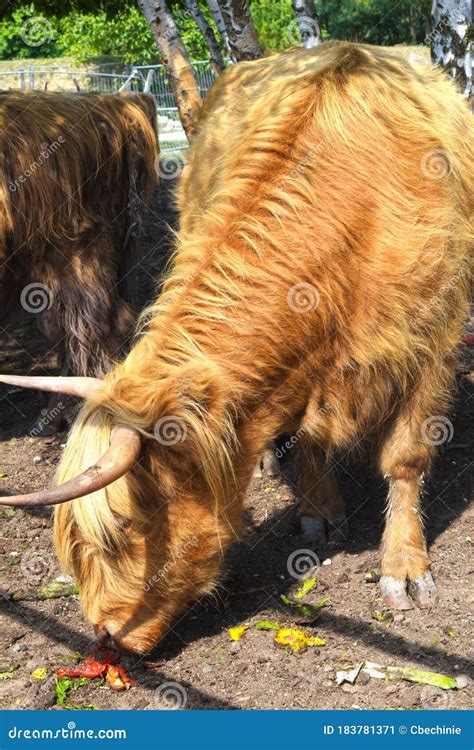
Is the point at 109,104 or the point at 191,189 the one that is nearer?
the point at 191,189

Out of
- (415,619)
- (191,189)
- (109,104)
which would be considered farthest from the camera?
(109,104)

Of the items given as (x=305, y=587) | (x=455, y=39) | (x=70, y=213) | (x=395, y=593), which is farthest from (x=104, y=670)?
(x=455, y=39)

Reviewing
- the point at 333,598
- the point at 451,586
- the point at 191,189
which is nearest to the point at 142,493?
the point at 333,598

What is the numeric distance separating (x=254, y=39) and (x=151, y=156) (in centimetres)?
118

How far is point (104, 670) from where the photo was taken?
12.2 ft

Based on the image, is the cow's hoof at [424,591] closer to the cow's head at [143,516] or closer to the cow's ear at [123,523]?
the cow's head at [143,516]

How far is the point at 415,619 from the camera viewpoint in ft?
13.2

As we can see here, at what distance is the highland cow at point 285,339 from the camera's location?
10.9 feet

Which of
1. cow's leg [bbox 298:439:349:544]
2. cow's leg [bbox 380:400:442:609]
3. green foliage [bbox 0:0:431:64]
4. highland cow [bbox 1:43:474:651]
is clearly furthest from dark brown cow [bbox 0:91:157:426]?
green foliage [bbox 0:0:431:64]

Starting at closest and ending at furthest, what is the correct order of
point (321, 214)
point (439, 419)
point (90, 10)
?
point (321, 214) → point (439, 419) → point (90, 10)

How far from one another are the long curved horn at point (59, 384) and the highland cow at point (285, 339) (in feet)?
0.04

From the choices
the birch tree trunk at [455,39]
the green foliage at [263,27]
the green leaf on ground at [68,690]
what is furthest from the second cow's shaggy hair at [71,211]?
the green foliage at [263,27]

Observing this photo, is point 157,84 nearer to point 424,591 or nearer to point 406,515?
point 406,515

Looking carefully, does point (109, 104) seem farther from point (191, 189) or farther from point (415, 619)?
point (415, 619)
